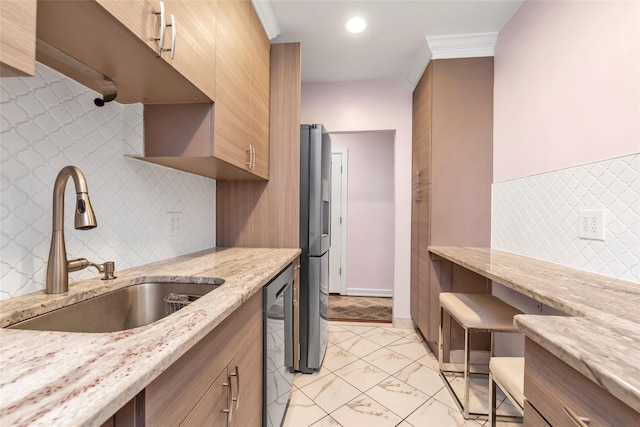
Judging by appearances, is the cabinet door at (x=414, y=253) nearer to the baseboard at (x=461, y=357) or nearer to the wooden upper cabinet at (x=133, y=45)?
the baseboard at (x=461, y=357)

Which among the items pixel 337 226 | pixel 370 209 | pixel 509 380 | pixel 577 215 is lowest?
pixel 509 380

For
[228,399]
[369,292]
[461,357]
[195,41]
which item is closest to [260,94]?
[195,41]

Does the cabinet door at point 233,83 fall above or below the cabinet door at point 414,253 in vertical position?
above

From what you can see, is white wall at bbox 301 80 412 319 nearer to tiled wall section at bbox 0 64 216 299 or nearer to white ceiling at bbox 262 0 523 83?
white ceiling at bbox 262 0 523 83

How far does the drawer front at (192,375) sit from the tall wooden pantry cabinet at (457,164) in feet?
5.75

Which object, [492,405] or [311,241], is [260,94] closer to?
[311,241]

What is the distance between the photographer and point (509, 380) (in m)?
1.06

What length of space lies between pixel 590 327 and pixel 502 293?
151 cm

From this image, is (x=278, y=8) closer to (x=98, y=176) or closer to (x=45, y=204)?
(x=98, y=176)

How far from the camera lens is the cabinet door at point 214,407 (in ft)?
2.12

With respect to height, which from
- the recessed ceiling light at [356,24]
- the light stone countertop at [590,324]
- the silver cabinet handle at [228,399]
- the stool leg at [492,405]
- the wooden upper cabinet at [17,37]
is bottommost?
the stool leg at [492,405]

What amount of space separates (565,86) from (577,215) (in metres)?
0.66

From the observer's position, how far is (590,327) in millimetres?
646

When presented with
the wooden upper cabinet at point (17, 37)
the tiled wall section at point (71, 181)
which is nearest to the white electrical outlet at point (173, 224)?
the tiled wall section at point (71, 181)
